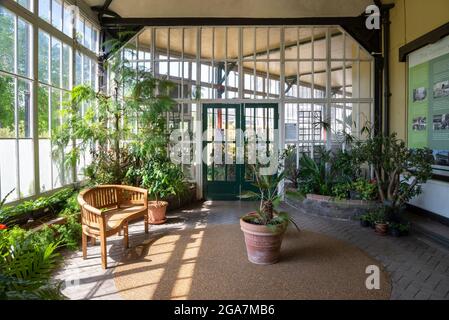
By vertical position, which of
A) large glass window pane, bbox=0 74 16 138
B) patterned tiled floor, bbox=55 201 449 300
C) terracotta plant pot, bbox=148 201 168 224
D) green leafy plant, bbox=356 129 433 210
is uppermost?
large glass window pane, bbox=0 74 16 138

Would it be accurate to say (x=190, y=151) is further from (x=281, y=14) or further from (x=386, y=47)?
(x=386, y=47)

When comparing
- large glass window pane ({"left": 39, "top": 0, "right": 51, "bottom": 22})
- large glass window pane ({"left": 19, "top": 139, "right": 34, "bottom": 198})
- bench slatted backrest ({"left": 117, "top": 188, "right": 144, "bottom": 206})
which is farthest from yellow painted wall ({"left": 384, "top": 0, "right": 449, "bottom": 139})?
large glass window pane ({"left": 19, "top": 139, "right": 34, "bottom": 198})

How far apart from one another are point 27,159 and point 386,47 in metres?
6.76

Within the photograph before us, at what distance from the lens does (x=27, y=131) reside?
429cm

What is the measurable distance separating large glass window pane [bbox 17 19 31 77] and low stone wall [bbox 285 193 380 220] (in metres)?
4.32

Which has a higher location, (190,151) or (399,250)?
(190,151)

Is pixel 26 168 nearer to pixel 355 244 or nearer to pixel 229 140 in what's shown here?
pixel 229 140

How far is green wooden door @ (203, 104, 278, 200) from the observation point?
7.18 m

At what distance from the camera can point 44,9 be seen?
466 cm

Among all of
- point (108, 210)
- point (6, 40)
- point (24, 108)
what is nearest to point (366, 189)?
point (108, 210)

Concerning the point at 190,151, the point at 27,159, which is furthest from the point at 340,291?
the point at 190,151

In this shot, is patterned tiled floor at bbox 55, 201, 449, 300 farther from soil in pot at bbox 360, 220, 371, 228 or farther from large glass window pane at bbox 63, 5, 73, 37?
large glass window pane at bbox 63, 5, 73, 37

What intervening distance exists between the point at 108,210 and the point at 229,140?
349 centimetres

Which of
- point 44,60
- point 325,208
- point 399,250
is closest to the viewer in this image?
point 399,250
